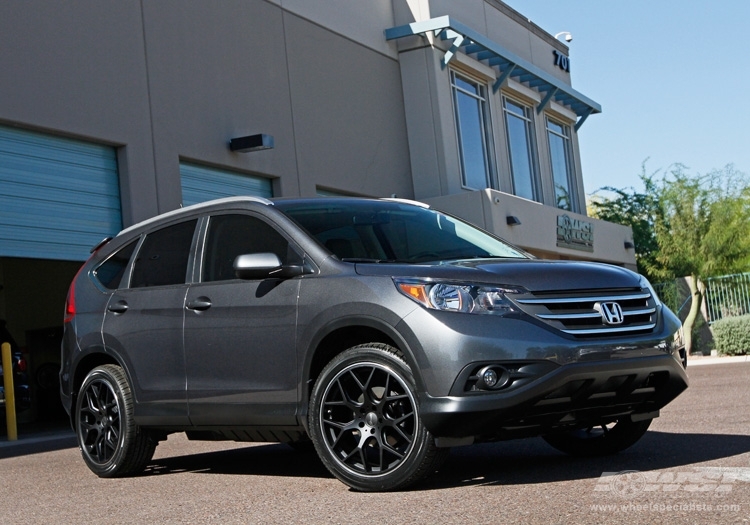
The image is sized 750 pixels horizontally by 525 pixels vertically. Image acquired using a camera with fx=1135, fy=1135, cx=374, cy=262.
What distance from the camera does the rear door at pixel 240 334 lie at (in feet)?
21.2

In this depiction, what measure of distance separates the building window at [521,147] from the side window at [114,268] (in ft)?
70.5

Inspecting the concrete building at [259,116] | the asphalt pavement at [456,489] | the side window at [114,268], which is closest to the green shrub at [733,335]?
the concrete building at [259,116]

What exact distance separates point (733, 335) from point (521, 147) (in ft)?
26.0

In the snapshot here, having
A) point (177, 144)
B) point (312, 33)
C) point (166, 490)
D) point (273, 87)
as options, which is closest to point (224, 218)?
point (166, 490)

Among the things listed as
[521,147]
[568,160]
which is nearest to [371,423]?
[521,147]

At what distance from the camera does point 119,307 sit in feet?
25.0

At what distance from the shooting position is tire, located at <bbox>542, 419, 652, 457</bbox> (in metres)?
6.92

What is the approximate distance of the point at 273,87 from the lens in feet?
64.0

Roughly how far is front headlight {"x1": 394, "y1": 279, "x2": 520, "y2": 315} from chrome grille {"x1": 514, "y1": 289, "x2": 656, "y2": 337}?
0.10 metres

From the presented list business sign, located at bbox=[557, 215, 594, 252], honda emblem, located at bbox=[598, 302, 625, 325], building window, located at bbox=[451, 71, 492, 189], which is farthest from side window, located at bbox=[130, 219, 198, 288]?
business sign, located at bbox=[557, 215, 594, 252]

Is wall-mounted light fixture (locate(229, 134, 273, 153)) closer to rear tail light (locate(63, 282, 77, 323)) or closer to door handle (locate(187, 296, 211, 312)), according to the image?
rear tail light (locate(63, 282, 77, 323))

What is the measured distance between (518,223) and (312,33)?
24.1 feet

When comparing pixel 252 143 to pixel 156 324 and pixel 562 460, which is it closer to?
pixel 156 324

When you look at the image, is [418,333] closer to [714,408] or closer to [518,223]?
[714,408]
